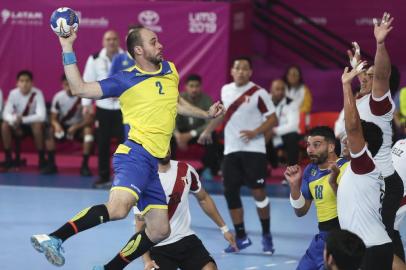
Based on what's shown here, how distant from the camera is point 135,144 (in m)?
7.70

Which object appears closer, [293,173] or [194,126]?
[293,173]

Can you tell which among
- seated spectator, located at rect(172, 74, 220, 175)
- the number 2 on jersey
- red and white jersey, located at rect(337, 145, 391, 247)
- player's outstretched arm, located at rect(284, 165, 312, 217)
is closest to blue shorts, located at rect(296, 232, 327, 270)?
player's outstretched arm, located at rect(284, 165, 312, 217)

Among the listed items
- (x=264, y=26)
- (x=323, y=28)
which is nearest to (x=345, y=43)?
(x=323, y=28)

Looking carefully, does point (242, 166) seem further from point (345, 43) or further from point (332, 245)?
point (345, 43)

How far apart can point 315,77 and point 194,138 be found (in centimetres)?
325

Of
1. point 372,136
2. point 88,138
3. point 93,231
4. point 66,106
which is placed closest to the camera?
point 372,136

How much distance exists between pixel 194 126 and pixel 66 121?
221cm

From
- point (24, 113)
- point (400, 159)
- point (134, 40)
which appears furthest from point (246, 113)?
point (24, 113)

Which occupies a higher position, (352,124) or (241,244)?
(352,124)

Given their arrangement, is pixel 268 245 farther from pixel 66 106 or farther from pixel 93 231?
pixel 66 106

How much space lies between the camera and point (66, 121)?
15414 mm

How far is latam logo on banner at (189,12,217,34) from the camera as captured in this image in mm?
15430

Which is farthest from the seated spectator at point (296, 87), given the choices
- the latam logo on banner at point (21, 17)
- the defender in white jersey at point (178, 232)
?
the defender in white jersey at point (178, 232)

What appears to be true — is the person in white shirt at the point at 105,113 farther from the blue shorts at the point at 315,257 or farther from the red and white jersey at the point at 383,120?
the blue shorts at the point at 315,257
